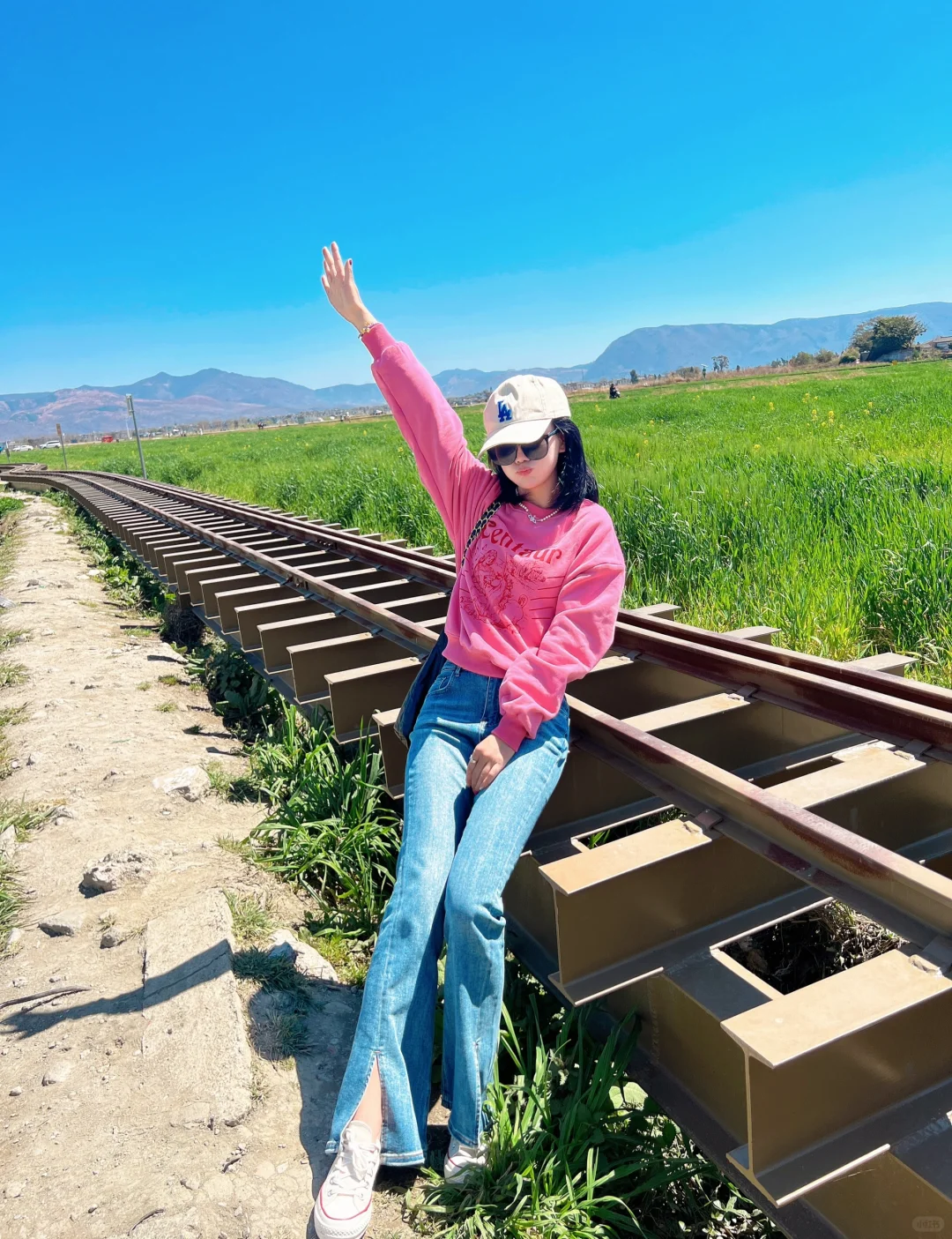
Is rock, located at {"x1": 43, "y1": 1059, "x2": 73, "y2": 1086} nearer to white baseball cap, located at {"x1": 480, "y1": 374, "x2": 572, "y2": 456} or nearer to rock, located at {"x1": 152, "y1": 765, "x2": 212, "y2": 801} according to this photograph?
rock, located at {"x1": 152, "y1": 765, "x2": 212, "y2": 801}

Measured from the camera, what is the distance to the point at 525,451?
2.60 metres

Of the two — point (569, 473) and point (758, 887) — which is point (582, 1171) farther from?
point (569, 473)

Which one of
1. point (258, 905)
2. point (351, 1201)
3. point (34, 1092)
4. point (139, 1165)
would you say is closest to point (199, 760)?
point (258, 905)

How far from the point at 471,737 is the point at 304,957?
93 centimetres

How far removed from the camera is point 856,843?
1899mm

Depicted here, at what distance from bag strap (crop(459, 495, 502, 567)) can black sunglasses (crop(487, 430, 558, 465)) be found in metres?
0.19

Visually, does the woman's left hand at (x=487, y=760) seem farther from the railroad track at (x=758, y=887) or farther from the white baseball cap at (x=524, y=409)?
the white baseball cap at (x=524, y=409)

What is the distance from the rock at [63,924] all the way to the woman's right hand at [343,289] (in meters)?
2.23

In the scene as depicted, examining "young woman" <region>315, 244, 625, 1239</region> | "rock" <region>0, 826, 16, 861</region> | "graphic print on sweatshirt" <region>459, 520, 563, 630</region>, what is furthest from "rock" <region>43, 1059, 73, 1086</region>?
"graphic print on sweatshirt" <region>459, 520, 563, 630</region>

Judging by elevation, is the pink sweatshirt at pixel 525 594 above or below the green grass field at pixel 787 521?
above

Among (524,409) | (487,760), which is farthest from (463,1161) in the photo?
(524,409)

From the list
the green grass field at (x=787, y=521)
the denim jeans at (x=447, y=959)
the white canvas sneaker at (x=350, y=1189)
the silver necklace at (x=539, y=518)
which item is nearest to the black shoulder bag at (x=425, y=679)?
the silver necklace at (x=539, y=518)

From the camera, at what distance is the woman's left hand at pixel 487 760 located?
2391 mm

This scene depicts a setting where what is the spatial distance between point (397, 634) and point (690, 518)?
3.14 m
